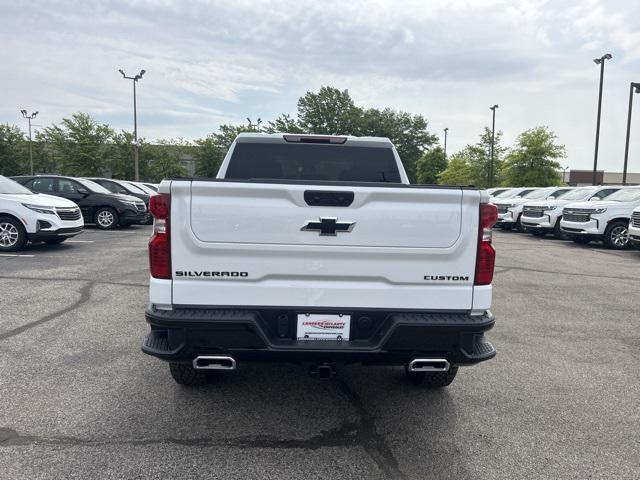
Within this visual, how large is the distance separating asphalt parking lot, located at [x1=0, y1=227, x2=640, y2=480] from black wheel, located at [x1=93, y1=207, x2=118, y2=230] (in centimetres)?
1030

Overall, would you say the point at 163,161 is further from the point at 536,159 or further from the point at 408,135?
the point at 408,135

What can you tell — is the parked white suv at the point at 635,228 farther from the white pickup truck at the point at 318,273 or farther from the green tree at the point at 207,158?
the green tree at the point at 207,158

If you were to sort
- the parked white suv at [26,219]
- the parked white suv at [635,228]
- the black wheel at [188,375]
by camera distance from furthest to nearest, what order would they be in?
the parked white suv at [635,228] → the parked white suv at [26,219] → the black wheel at [188,375]

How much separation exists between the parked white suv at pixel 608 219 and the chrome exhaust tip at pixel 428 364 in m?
12.8

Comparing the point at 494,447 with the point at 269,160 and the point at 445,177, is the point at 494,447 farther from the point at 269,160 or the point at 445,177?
the point at 445,177

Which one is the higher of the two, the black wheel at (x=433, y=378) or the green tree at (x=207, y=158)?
the green tree at (x=207, y=158)

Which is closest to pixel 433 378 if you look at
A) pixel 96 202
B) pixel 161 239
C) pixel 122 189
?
pixel 161 239

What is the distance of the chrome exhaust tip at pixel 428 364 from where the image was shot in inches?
115

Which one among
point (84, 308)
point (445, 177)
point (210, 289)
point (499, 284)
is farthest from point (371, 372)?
point (445, 177)

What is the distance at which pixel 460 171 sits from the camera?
49.7m

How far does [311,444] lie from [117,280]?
5696mm

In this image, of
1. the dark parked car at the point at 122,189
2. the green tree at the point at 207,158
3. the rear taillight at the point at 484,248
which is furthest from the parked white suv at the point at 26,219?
the green tree at the point at 207,158

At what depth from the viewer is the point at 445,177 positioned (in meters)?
55.8

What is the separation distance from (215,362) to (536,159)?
36299 millimetres
